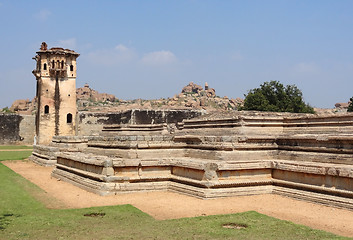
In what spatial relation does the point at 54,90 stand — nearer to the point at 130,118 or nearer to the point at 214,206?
the point at 130,118

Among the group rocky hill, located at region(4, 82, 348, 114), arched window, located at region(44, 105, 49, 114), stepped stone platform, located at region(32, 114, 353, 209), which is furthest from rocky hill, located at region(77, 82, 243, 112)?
stepped stone platform, located at region(32, 114, 353, 209)

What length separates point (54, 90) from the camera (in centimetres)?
3347

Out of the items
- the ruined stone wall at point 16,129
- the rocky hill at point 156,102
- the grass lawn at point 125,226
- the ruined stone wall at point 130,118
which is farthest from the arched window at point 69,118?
the grass lawn at point 125,226

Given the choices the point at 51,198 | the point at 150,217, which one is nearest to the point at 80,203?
the point at 51,198

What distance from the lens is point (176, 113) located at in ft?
112

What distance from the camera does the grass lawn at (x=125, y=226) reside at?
17.8ft

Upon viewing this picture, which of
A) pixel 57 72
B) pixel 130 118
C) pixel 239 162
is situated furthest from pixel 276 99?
pixel 239 162

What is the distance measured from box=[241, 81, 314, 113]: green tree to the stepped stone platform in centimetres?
2431

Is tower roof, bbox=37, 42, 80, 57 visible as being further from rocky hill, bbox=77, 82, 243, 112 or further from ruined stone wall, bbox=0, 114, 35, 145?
rocky hill, bbox=77, 82, 243, 112

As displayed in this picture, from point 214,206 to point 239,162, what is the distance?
1.50m

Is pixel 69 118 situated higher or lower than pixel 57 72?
lower

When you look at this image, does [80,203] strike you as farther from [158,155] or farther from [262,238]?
[262,238]

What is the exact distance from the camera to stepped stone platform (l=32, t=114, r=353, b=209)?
7.96 m

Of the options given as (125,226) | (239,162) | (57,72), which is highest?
(57,72)
